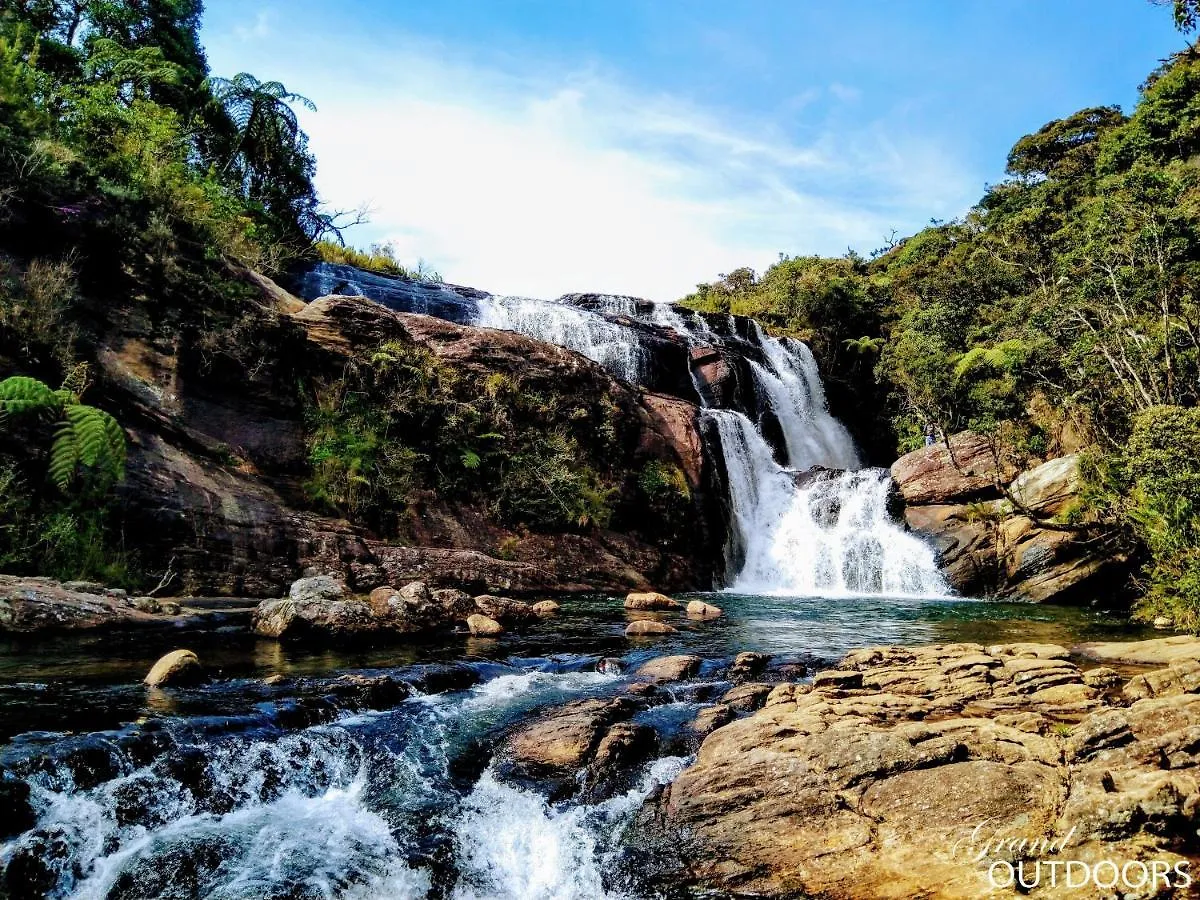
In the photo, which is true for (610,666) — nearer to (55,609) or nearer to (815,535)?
(55,609)

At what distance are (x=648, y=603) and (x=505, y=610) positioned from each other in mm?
3431

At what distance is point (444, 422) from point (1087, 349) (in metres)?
15.8

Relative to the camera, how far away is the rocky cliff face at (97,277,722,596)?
10609 mm

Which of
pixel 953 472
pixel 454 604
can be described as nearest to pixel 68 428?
pixel 454 604

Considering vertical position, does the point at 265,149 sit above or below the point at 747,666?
above

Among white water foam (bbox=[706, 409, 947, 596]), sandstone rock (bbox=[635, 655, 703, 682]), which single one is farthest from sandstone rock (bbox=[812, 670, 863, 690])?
white water foam (bbox=[706, 409, 947, 596])

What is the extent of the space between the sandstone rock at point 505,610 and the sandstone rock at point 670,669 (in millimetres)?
3415

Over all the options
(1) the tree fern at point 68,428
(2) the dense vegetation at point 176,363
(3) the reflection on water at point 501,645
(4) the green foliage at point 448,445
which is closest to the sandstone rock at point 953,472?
(3) the reflection on water at point 501,645

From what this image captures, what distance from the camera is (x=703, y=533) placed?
1898cm

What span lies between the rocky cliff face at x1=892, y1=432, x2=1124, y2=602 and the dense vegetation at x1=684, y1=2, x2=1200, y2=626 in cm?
83

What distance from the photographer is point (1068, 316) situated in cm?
1761

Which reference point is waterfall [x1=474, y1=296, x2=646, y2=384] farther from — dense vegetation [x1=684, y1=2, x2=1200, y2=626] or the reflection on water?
the reflection on water

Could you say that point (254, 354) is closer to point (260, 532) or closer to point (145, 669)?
point (260, 532)

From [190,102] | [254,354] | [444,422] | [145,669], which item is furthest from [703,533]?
[190,102]
